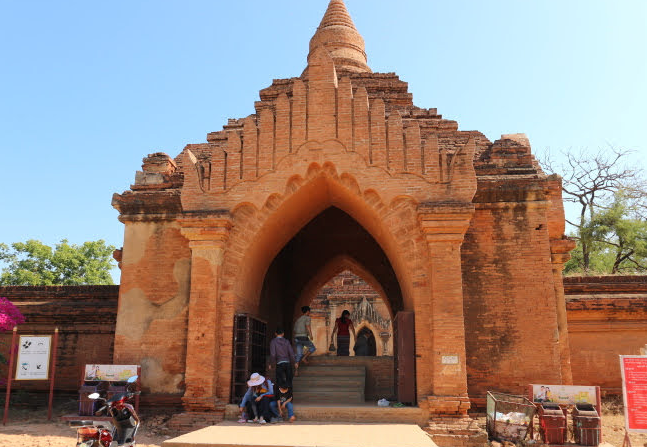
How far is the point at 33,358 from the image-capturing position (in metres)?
10.7

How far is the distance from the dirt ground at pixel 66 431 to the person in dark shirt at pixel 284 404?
67.6 inches

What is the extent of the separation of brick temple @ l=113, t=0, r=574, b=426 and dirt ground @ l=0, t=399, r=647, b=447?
0.60 meters

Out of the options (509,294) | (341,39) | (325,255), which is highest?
(341,39)

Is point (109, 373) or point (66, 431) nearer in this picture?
point (66, 431)

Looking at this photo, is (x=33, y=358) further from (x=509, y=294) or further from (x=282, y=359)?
(x=509, y=294)

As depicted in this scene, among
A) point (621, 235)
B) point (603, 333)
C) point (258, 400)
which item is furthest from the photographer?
point (621, 235)

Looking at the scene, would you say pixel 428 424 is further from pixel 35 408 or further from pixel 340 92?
pixel 35 408

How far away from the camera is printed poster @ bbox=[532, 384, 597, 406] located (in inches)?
338

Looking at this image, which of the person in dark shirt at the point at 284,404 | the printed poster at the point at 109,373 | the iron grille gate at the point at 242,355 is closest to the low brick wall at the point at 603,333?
the person in dark shirt at the point at 284,404

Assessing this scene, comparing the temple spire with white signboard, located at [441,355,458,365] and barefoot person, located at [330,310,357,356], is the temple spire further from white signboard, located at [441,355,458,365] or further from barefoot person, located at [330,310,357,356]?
white signboard, located at [441,355,458,365]

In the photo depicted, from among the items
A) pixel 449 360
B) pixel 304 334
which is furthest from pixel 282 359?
pixel 304 334

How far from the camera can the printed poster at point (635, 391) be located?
7.80 meters

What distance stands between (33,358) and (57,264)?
2300cm

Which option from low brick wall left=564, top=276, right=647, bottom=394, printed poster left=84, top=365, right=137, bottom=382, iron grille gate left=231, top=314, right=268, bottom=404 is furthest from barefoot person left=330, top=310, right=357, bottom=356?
printed poster left=84, top=365, right=137, bottom=382
